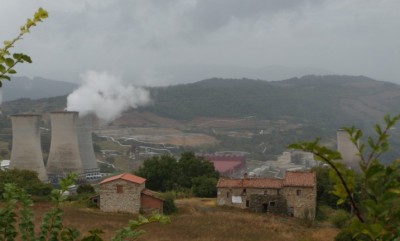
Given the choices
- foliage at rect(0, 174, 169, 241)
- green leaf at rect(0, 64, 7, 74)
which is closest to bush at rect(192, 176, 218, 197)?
foliage at rect(0, 174, 169, 241)

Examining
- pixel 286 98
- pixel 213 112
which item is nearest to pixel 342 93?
pixel 286 98

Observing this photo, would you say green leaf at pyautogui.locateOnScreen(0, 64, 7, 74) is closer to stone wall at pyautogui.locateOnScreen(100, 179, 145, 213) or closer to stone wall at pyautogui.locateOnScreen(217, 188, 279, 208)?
stone wall at pyautogui.locateOnScreen(100, 179, 145, 213)

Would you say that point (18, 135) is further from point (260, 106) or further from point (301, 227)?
point (260, 106)

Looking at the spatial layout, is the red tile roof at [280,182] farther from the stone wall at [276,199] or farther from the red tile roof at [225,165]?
the red tile roof at [225,165]

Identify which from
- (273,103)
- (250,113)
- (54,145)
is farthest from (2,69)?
(273,103)

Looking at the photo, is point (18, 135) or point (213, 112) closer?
point (18, 135)

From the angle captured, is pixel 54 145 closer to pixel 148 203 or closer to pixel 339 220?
pixel 148 203
